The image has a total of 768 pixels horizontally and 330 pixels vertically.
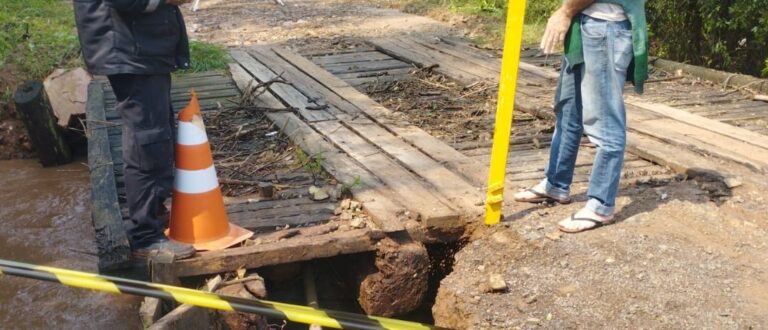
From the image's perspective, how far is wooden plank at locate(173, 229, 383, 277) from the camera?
368 centimetres

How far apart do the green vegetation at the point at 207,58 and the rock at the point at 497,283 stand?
4863mm

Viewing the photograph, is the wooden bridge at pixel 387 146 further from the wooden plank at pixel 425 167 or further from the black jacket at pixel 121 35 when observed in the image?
the black jacket at pixel 121 35

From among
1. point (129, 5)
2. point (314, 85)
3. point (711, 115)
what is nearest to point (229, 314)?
point (129, 5)

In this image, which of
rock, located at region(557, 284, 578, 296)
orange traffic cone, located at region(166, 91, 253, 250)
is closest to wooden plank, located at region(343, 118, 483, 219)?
rock, located at region(557, 284, 578, 296)

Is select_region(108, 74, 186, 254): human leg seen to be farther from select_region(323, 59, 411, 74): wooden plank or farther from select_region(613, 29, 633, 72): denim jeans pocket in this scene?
select_region(323, 59, 411, 74): wooden plank

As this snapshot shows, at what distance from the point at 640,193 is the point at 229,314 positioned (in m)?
2.39

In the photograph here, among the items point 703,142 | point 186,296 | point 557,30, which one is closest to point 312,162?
point 557,30

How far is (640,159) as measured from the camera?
203 inches

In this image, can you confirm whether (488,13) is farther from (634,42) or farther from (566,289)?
(566,289)

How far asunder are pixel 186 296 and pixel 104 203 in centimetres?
159

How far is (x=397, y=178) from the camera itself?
15.3ft

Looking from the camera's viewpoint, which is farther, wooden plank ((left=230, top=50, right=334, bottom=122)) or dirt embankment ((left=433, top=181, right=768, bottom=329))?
wooden plank ((left=230, top=50, right=334, bottom=122))

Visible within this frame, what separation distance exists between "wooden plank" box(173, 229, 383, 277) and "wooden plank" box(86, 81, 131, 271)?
0.33 meters

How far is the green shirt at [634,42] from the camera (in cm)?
371
